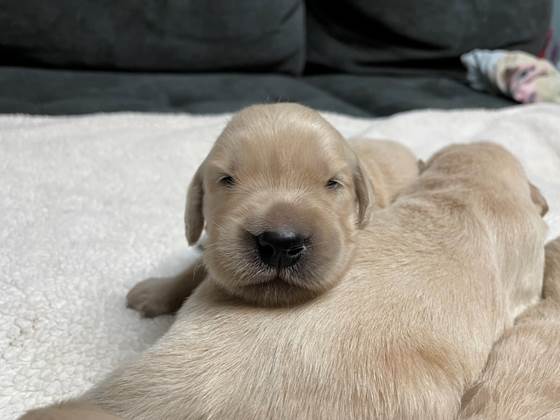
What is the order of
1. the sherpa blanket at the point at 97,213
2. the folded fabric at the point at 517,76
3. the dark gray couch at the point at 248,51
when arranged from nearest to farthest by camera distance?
the sherpa blanket at the point at 97,213 < the dark gray couch at the point at 248,51 < the folded fabric at the point at 517,76

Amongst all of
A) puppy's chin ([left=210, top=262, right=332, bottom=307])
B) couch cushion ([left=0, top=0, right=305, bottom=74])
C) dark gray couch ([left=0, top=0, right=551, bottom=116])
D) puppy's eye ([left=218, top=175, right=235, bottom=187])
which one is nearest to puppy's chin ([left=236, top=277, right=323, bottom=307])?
puppy's chin ([left=210, top=262, right=332, bottom=307])

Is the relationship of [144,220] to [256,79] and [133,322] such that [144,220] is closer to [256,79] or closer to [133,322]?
[133,322]

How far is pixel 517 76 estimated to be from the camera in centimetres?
342

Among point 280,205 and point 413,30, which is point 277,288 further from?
point 413,30

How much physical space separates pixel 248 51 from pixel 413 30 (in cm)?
109

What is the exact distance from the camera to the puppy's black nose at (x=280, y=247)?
43.4 inches

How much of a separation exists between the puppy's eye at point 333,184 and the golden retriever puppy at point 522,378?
1.57 feet

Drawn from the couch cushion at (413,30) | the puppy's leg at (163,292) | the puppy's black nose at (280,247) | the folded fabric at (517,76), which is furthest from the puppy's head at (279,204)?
the couch cushion at (413,30)

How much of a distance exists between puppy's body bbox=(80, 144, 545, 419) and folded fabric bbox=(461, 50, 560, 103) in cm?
226

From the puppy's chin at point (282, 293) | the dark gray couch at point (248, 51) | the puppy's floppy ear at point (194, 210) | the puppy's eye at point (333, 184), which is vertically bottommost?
the dark gray couch at point (248, 51)

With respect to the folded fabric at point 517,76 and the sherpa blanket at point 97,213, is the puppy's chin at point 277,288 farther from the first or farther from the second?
the folded fabric at point 517,76

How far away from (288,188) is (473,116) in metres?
2.03

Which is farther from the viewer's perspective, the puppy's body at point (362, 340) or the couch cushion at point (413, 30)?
the couch cushion at point (413, 30)

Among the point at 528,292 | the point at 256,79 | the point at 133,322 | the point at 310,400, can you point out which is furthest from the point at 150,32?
the point at 310,400
